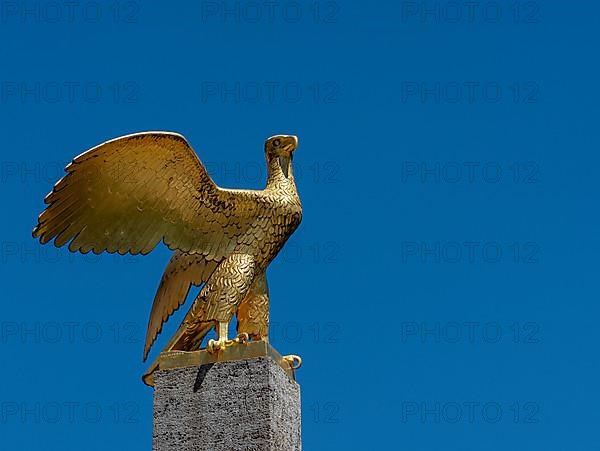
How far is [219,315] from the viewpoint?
14.6m

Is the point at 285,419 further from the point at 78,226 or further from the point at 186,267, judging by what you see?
the point at 78,226

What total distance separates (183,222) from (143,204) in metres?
0.49

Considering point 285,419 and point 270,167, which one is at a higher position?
point 270,167

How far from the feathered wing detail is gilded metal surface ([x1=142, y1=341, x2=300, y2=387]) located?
50 centimetres

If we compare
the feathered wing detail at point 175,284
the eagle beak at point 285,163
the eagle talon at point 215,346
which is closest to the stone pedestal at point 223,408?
the eagle talon at point 215,346

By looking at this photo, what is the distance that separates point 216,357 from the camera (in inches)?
567

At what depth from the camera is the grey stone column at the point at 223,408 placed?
14.0 metres

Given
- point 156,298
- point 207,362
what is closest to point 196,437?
point 207,362

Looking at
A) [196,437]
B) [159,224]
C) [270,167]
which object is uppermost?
[270,167]

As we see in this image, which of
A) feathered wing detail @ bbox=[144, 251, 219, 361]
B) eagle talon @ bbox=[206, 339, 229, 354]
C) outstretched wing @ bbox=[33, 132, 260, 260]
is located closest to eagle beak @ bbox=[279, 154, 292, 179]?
outstretched wing @ bbox=[33, 132, 260, 260]

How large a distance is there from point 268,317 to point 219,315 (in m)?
0.69

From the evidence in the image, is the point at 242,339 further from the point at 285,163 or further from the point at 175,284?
the point at 285,163

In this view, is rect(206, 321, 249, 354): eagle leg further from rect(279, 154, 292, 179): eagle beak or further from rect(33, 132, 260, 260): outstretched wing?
rect(279, 154, 292, 179): eagle beak

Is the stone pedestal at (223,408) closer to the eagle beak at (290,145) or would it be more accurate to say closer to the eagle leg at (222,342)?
the eagle leg at (222,342)
